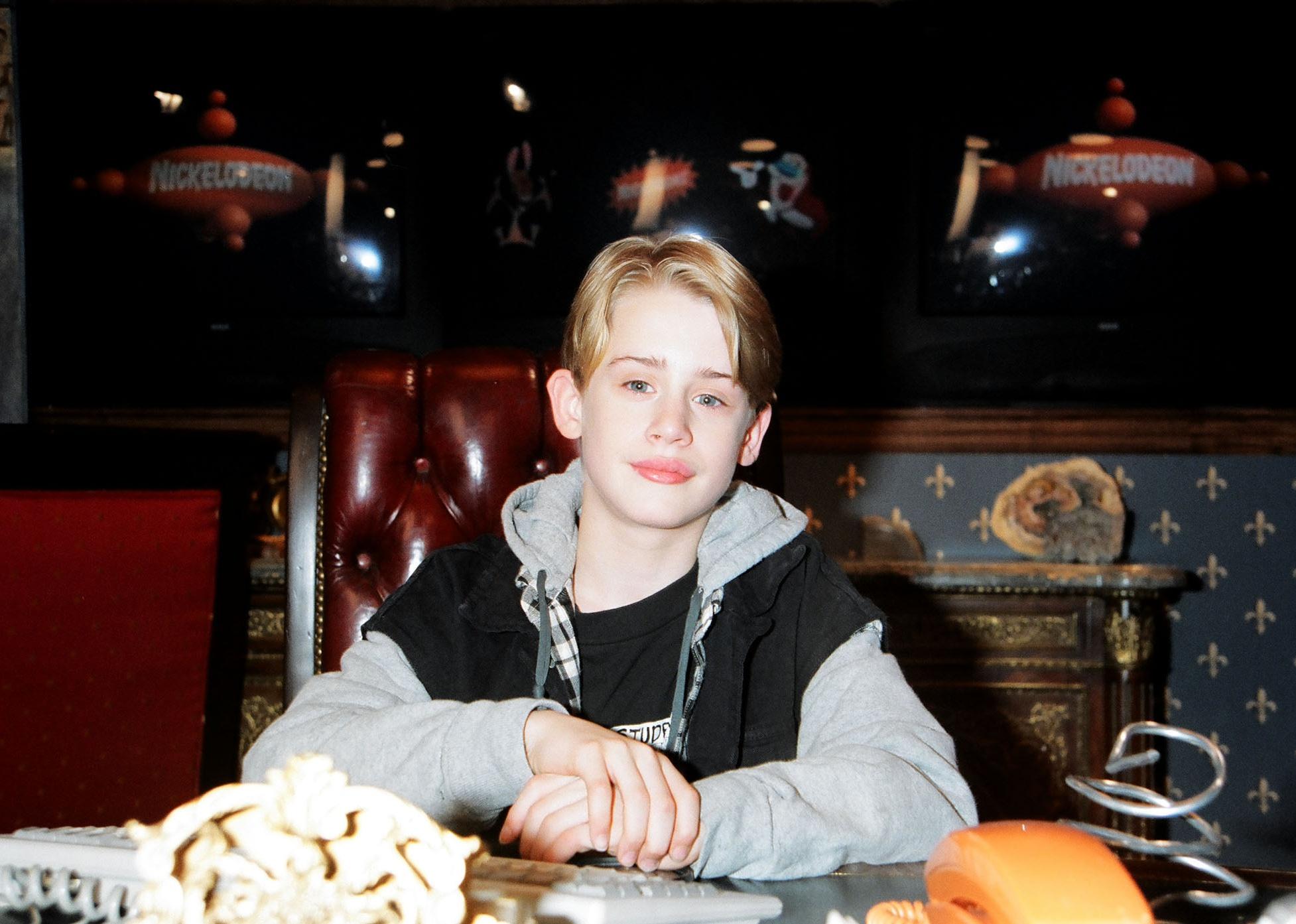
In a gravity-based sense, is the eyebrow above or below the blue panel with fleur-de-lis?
above

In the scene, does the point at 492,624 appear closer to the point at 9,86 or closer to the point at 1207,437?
the point at 9,86

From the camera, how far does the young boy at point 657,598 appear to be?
1024mm

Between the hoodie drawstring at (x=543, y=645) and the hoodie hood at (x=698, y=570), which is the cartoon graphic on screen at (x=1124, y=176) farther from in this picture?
the hoodie drawstring at (x=543, y=645)

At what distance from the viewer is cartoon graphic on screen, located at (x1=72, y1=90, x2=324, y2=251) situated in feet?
9.04

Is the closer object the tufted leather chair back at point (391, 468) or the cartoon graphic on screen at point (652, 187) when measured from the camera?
the tufted leather chair back at point (391, 468)

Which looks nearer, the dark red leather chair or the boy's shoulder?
the boy's shoulder

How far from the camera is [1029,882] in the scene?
44cm

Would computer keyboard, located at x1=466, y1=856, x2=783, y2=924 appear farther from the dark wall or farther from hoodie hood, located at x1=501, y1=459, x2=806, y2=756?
the dark wall

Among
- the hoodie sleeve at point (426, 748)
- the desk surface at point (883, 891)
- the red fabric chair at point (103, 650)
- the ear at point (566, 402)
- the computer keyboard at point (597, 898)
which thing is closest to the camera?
the computer keyboard at point (597, 898)

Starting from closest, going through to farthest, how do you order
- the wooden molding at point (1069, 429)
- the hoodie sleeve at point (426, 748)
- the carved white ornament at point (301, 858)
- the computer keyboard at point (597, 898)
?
the carved white ornament at point (301, 858) < the computer keyboard at point (597, 898) < the hoodie sleeve at point (426, 748) < the wooden molding at point (1069, 429)

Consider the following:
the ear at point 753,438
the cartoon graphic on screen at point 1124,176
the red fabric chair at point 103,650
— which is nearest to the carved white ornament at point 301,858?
the ear at point 753,438

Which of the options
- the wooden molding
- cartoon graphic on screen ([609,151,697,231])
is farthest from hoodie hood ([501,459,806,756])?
cartoon graphic on screen ([609,151,697,231])

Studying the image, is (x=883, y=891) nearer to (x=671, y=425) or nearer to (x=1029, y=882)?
(x=1029, y=882)

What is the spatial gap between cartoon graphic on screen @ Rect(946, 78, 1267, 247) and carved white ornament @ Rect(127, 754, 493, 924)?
2.67m
